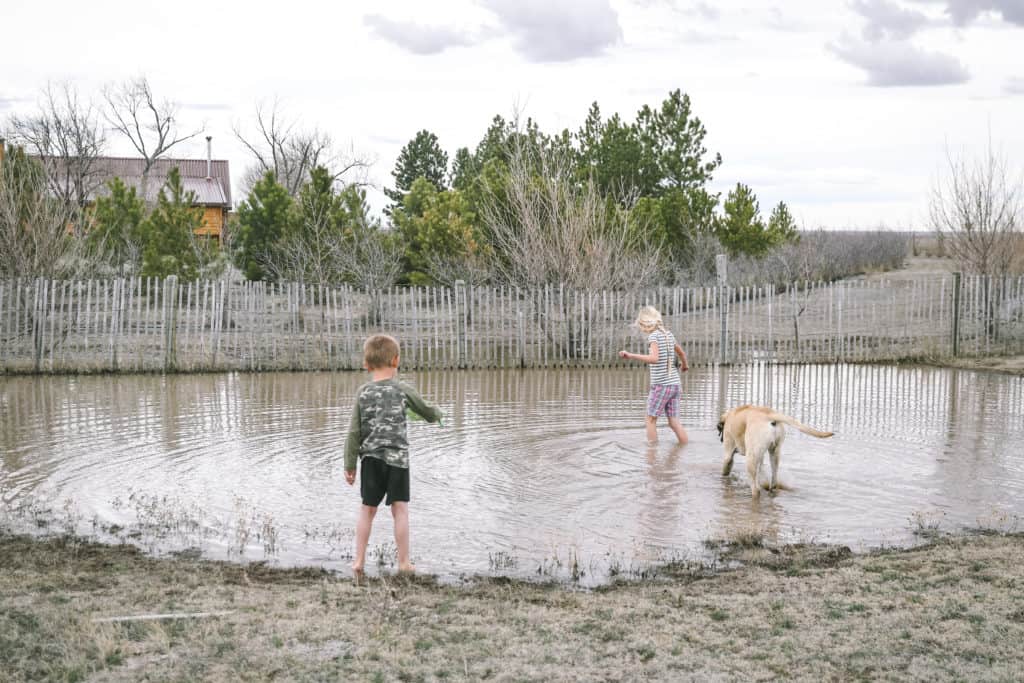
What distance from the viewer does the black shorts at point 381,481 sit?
6.23 m

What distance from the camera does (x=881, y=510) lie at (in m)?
7.84

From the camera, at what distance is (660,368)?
10664 millimetres

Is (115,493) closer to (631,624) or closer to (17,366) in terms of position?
(631,624)

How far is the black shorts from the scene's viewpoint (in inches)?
245

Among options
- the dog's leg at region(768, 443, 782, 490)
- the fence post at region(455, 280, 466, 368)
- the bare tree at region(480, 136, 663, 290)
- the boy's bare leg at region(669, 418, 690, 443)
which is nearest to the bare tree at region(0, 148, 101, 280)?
the fence post at region(455, 280, 466, 368)

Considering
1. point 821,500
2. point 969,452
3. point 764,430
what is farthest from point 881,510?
point 969,452

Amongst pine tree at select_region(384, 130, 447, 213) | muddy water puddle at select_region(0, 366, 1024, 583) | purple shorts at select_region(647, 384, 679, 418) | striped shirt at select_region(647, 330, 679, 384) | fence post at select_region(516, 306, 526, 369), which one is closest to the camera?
muddy water puddle at select_region(0, 366, 1024, 583)

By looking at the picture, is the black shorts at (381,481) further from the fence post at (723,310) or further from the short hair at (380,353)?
the fence post at (723,310)

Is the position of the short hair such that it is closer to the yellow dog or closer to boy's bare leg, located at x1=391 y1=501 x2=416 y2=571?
boy's bare leg, located at x1=391 y1=501 x2=416 y2=571

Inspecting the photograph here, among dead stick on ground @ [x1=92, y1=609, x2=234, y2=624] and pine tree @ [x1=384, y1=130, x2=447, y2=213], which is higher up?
pine tree @ [x1=384, y1=130, x2=447, y2=213]

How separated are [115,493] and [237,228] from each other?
85.5 ft

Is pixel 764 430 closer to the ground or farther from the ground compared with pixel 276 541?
farther from the ground

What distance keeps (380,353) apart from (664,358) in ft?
16.5

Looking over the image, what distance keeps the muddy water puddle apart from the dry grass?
62 centimetres
